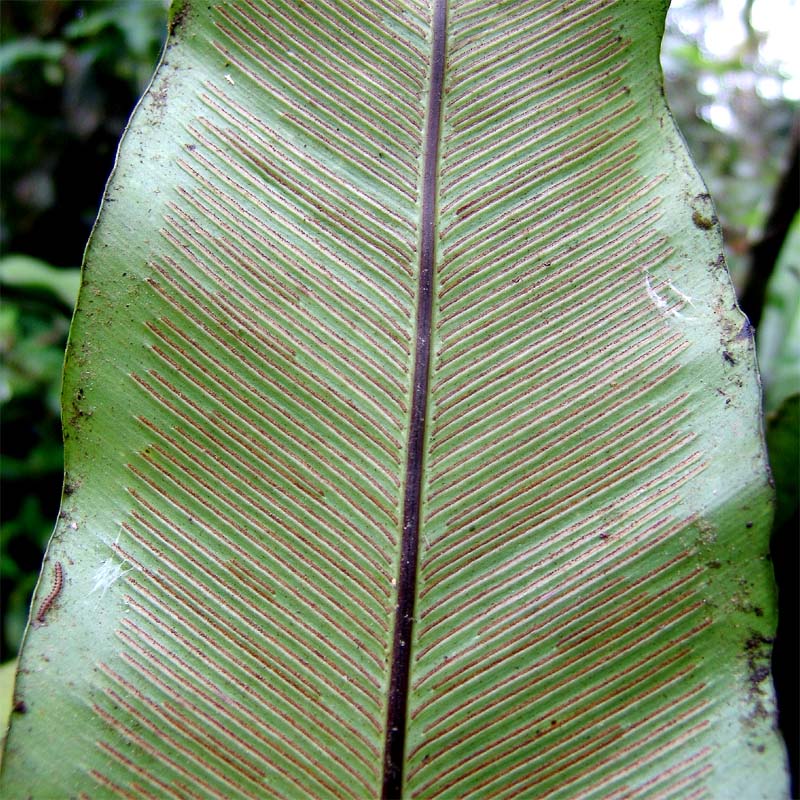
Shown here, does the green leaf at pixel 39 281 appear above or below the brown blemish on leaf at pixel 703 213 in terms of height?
below

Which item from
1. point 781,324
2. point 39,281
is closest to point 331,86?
point 39,281

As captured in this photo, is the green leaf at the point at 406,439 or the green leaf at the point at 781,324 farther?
the green leaf at the point at 781,324

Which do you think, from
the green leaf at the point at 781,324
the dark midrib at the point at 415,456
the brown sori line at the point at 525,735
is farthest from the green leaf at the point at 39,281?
the green leaf at the point at 781,324

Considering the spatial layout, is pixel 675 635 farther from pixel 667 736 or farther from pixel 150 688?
pixel 150 688

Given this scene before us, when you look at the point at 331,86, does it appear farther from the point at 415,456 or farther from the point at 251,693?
the point at 251,693

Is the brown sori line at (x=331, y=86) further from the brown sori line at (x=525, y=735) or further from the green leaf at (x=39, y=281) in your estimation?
the green leaf at (x=39, y=281)

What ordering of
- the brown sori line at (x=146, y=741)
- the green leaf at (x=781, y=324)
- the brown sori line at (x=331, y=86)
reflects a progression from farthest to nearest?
the green leaf at (x=781, y=324) → the brown sori line at (x=331, y=86) → the brown sori line at (x=146, y=741)
